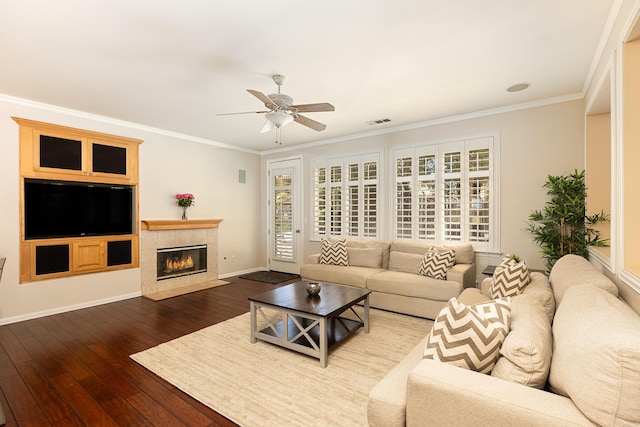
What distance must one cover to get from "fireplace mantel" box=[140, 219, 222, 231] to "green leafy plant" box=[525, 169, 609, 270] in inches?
216

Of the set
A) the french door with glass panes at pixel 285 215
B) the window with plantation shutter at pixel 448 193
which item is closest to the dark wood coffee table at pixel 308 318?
the window with plantation shutter at pixel 448 193

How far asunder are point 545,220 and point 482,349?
11.3 feet

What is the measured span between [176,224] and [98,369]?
10.3 ft

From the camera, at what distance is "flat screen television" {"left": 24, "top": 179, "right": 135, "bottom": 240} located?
13.5 feet

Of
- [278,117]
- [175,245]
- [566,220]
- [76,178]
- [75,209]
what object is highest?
[278,117]

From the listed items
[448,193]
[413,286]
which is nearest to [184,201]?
[413,286]

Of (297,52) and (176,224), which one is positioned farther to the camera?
(176,224)

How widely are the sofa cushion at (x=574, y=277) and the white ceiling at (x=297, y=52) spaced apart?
1.95 metres

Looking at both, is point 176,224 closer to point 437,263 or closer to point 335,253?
point 335,253

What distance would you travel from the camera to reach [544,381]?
4.42 ft

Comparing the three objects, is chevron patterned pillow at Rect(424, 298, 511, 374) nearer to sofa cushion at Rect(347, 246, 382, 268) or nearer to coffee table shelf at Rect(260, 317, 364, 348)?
coffee table shelf at Rect(260, 317, 364, 348)

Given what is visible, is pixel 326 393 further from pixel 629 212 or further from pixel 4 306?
pixel 4 306

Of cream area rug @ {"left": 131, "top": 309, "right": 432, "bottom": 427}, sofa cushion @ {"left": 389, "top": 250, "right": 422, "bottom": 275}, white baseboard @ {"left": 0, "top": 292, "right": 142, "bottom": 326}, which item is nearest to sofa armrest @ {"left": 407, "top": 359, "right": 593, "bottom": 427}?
cream area rug @ {"left": 131, "top": 309, "right": 432, "bottom": 427}

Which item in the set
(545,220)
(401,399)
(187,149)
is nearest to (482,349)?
(401,399)
